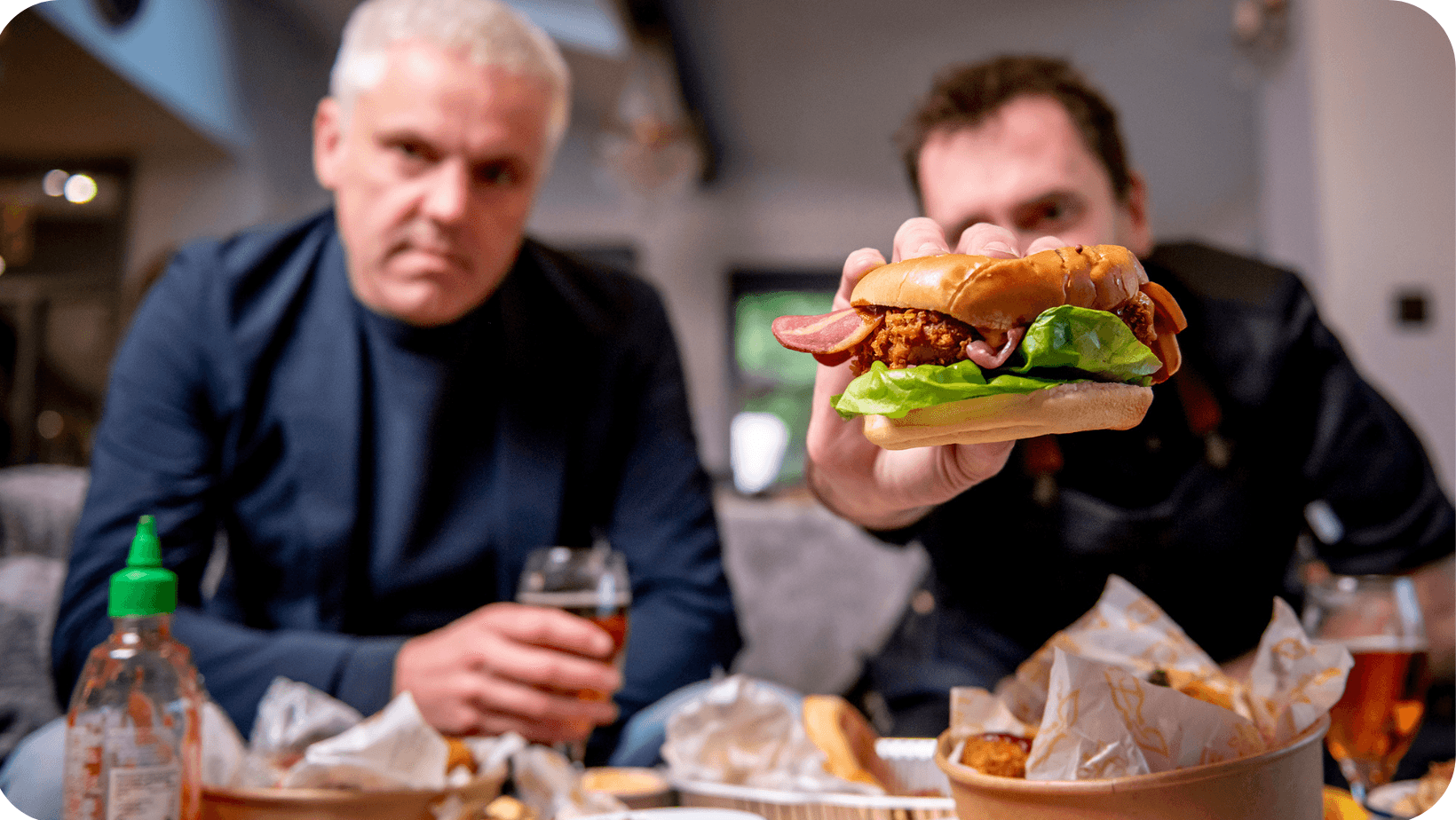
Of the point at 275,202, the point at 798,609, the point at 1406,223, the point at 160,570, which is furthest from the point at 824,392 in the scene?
the point at 275,202

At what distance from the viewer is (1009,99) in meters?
1.01

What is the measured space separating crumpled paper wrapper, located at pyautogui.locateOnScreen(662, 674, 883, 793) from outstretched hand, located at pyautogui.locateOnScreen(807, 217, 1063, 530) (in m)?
0.17

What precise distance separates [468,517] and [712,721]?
0.60 metres

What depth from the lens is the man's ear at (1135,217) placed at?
1036mm

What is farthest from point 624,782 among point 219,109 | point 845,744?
point 219,109

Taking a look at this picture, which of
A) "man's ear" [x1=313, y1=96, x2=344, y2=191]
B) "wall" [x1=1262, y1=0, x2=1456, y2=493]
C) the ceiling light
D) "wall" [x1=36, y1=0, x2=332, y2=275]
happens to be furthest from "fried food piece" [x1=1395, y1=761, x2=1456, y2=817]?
the ceiling light

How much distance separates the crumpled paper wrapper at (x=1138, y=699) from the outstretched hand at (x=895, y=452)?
4.6 inches

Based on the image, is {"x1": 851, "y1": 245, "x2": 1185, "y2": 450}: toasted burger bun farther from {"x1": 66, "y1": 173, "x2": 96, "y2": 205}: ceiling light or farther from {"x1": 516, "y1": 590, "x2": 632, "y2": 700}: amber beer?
{"x1": 66, "y1": 173, "x2": 96, "y2": 205}: ceiling light

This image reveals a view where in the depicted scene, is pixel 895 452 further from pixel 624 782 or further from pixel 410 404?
pixel 410 404

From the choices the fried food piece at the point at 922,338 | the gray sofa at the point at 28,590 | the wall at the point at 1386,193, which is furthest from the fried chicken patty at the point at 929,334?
the wall at the point at 1386,193

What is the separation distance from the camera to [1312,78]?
2.83 meters

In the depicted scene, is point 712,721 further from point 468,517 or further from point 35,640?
point 35,640

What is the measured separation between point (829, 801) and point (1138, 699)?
21 cm

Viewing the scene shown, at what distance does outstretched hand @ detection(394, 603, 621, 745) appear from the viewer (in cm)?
78
